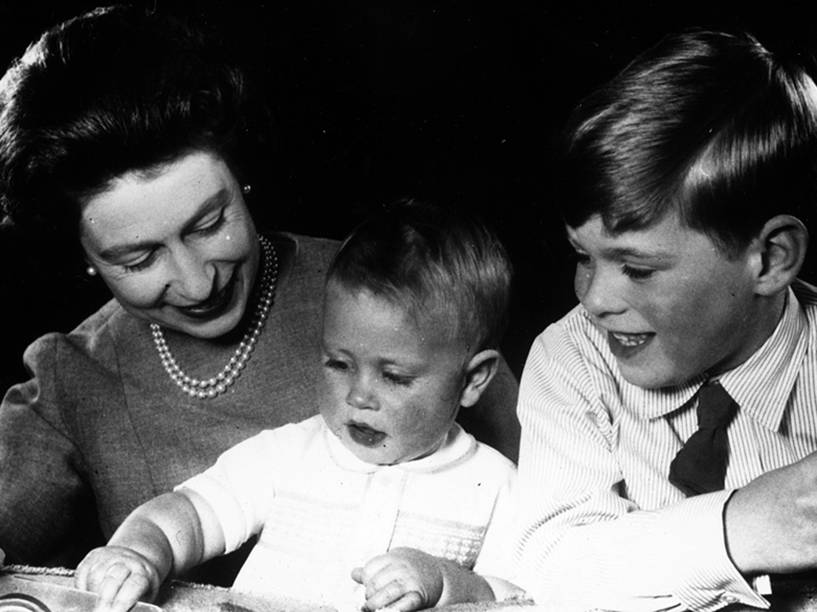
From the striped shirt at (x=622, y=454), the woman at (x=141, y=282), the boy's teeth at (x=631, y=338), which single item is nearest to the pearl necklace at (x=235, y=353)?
the woman at (x=141, y=282)

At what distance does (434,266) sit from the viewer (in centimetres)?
103

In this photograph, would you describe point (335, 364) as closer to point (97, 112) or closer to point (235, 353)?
point (235, 353)

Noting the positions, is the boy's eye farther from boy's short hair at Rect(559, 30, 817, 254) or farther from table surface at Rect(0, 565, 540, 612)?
table surface at Rect(0, 565, 540, 612)

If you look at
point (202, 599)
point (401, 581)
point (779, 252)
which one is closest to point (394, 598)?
point (401, 581)

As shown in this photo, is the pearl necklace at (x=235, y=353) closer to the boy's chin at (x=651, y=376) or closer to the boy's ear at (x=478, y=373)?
the boy's ear at (x=478, y=373)

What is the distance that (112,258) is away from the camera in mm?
1078

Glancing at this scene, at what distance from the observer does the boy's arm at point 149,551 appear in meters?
0.88

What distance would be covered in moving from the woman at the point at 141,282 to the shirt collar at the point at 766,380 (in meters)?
0.24

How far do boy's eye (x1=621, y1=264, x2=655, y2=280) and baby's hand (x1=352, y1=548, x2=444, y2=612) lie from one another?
0.32 m

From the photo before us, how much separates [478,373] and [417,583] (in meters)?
0.24

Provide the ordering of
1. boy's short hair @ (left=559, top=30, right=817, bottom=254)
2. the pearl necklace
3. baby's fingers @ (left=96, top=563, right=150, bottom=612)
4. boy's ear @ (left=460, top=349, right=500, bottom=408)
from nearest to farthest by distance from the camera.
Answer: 1. baby's fingers @ (left=96, top=563, right=150, bottom=612)
2. boy's short hair @ (left=559, top=30, right=817, bottom=254)
3. boy's ear @ (left=460, top=349, right=500, bottom=408)
4. the pearl necklace

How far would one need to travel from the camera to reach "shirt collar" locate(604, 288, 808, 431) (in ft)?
3.47

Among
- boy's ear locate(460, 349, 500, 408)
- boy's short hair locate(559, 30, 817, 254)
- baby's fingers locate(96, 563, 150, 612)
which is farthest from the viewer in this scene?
boy's ear locate(460, 349, 500, 408)

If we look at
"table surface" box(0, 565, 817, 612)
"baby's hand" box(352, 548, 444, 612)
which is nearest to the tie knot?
"table surface" box(0, 565, 817, 612)
